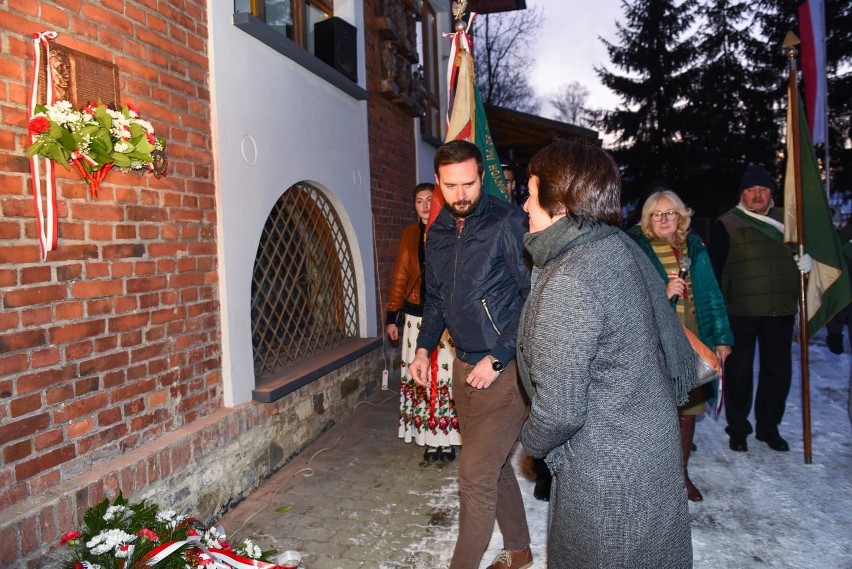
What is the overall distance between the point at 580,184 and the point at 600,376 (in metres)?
0.53

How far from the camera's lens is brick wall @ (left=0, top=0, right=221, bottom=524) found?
7.71 ft

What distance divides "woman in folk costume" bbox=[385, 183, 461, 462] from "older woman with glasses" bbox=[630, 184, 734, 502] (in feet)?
4.87

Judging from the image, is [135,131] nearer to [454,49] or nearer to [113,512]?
[113,512]

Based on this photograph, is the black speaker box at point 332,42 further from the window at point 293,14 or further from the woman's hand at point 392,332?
the woman's hand at point 392,332

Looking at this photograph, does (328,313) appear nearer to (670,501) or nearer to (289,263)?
(289,263)

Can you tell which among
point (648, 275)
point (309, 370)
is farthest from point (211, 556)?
point (309, 370)

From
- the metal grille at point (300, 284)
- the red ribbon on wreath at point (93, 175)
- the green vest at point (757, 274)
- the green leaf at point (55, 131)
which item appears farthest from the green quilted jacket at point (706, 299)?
the green leaf at point (55, 131)

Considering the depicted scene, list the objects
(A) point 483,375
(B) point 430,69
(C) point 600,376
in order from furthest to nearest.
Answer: (B) point 430,69, (A) point 483,375, (C) point 600,376

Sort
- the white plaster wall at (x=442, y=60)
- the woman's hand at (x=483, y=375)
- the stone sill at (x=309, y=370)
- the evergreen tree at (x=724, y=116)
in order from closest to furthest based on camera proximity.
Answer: the woman's hand at (x=483, y=375), the stone sill at (x=309, y=370), the white plaster wall at (x=442, y=60), the evergreen tree at (x=724, y=116)

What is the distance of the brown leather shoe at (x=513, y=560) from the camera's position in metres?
2.88

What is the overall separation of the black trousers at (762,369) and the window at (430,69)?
5.07 m

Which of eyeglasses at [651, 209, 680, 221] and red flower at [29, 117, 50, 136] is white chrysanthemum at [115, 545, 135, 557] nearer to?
red flower at [29, 117, 50, 136]

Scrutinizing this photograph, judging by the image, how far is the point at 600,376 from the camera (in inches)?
66.1

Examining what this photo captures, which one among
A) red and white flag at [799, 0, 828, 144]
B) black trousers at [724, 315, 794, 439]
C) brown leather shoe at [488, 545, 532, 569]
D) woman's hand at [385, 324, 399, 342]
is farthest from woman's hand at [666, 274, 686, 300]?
red and white flag at [799, 0, 828, 144]
